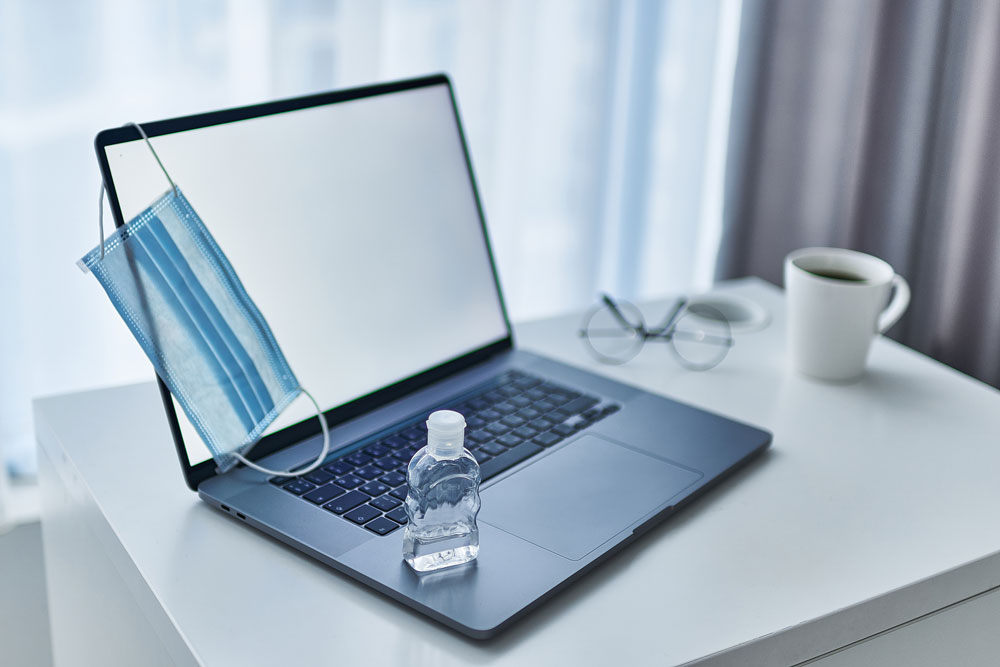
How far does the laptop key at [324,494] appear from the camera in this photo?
0.72 m

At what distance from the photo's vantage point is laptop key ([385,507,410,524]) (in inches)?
27.2

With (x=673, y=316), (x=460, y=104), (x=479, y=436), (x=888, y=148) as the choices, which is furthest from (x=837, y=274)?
(x=460, y=104)

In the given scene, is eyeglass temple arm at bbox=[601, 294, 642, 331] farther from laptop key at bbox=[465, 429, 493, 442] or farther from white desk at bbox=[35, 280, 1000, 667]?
laptop key at bbox=[465, 429, 493, 442]

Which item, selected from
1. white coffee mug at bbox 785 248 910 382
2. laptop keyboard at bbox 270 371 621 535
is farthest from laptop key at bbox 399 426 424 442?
white coffee mug at bbox 785 248 910 382

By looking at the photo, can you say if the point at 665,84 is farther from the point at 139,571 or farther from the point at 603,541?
the point at 139,571

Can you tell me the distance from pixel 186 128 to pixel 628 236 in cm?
119

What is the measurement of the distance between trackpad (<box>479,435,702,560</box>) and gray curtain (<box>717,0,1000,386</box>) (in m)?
0.61

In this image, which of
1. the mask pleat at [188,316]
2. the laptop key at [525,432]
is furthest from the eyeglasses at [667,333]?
the mask pleat at [188,316]

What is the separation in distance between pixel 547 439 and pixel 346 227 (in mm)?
255

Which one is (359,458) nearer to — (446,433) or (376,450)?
(376,450)

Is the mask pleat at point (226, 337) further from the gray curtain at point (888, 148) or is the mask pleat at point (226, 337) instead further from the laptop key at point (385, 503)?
the gray curtain at point (888, 148)

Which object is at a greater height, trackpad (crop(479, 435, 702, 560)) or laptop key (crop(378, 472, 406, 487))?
laptop key (crop(378, 472, 406, 487))

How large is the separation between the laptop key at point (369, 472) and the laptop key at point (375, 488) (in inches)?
0.4

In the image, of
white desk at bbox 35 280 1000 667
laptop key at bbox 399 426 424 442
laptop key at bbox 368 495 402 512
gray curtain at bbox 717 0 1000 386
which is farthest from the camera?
gray curtain at bbox 717 0 1000 386
